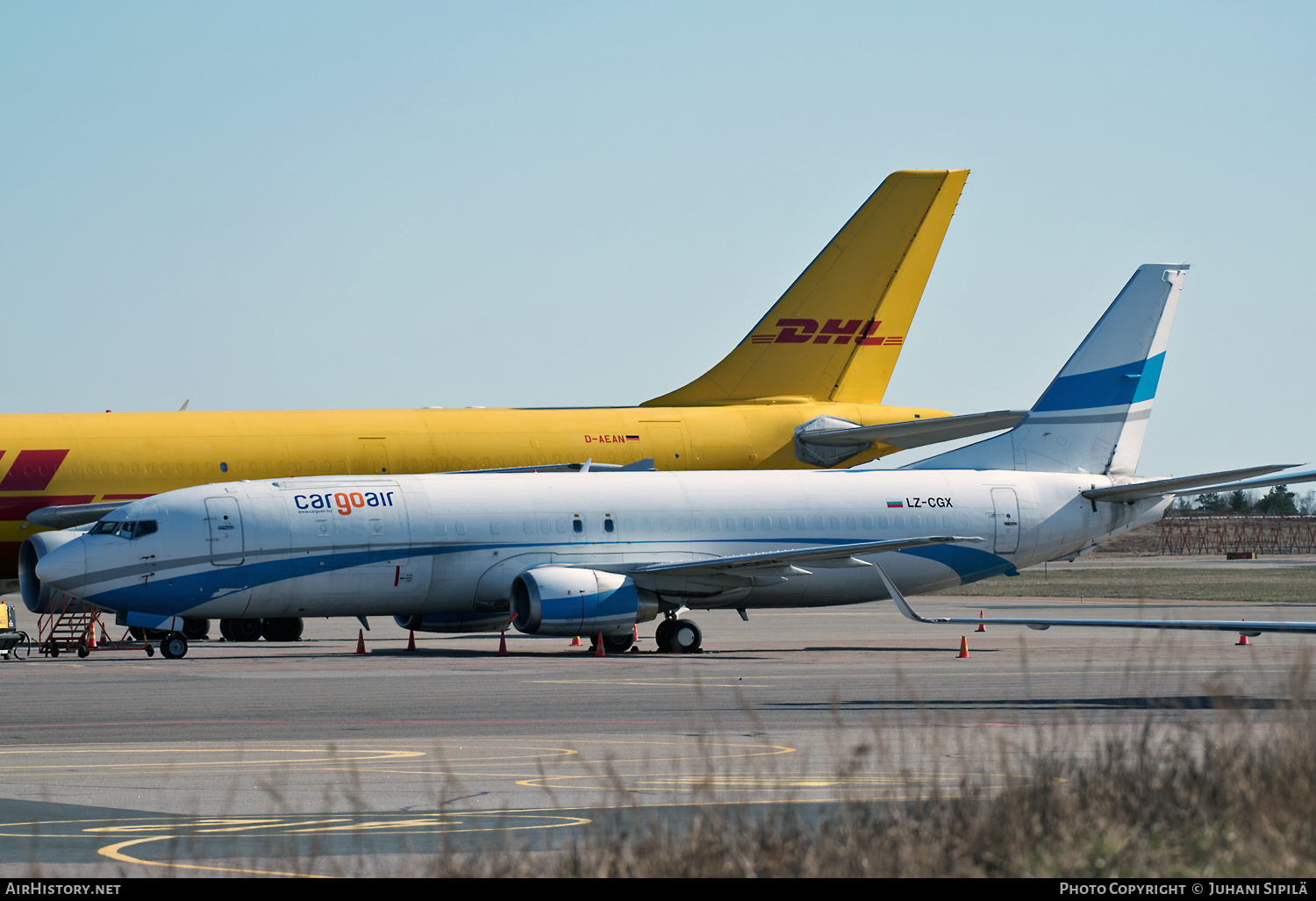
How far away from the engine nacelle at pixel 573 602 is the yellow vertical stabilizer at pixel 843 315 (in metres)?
14.4

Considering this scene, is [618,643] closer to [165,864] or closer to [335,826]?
[335,826]

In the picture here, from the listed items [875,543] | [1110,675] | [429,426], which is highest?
[429,426]

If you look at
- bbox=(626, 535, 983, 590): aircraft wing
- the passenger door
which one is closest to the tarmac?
bbox=(626, 535, 983, 590): aircraft wing

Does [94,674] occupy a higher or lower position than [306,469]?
lower

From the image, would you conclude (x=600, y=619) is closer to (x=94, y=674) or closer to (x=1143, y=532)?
(x=94, y=674)

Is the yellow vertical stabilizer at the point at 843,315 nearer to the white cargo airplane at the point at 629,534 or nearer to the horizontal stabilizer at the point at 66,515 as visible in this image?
the white cargo airplane at the point at 629,534

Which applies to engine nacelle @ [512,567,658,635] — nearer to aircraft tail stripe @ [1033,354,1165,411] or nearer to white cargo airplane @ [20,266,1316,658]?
white cargo airplane @ [20,266,1316,658]

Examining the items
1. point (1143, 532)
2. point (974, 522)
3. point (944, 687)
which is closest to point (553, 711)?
point (944, 687)

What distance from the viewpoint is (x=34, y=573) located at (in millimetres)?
33406

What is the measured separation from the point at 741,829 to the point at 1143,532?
528 ft

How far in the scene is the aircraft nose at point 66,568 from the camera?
30594 mm

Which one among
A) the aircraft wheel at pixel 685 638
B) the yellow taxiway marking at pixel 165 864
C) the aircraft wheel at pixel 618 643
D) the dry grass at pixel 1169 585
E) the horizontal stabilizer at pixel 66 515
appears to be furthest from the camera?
the dry grass at pixel 1169 585

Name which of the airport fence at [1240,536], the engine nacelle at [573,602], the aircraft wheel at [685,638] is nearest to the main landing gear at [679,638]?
the aircraft wheel at [685,638]

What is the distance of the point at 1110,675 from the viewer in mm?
23797
